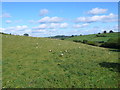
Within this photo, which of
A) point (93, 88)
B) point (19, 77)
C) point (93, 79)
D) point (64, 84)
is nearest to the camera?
point (93, 88)

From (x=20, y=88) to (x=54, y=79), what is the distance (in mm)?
2867

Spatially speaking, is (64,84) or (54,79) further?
(54,79)

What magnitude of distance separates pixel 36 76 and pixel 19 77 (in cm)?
145

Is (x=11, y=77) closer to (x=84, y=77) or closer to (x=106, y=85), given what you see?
(x=84, y=77)

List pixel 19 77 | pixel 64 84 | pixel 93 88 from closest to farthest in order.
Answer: pixel 93 88
pixel 64 84
pixel 19 77

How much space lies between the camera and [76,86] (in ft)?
32.1

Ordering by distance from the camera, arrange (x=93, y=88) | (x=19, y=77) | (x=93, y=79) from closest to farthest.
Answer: (x=93, y=88) → (x=93, y=79) → (x=19, y=77)

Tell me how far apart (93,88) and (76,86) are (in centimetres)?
118

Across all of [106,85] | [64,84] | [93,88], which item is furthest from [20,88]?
[106,85]

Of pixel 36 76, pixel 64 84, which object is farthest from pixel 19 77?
pixel 64 84

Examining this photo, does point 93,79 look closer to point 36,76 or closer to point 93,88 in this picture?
point 93,88

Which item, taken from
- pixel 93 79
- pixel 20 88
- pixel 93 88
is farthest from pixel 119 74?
pixel 20 88

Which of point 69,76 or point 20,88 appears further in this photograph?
point 69,76

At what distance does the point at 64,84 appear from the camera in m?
10.2
